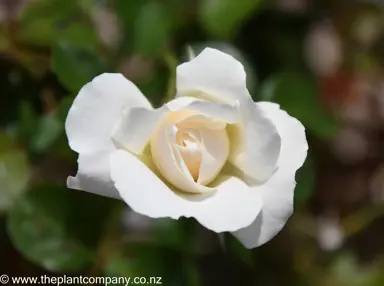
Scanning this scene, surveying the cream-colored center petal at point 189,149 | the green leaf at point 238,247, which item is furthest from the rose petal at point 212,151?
the green leaf at point 238,247

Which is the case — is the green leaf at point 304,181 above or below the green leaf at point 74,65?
below

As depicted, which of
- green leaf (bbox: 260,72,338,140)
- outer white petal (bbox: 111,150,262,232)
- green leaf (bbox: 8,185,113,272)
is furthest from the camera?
green leaf (bbox: 260,72,338,140)

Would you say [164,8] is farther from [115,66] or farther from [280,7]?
[280,7]

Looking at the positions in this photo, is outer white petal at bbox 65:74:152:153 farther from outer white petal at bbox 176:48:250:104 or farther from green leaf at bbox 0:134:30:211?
Answer: green leaf at bbox 0:134:30:211

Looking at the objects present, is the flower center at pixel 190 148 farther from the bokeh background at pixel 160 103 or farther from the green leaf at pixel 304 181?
the green leaf at pixel 304 181

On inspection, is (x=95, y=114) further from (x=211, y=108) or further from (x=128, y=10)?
(x=128, y=10)

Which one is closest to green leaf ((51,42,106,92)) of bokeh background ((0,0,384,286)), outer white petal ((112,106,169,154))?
bokeh background ((0,0,384,286))

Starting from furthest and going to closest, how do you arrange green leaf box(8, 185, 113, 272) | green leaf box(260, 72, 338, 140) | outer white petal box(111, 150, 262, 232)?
green leaf box(260, 72, 338, 140), green leaf box(8, 185, 113, 272), outer white petal box(111, 150, 262, 232)

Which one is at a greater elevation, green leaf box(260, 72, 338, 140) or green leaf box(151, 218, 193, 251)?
green leaf box(260, 72, 338, 140)

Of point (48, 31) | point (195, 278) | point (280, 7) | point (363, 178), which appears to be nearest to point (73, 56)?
point (48, 31)
